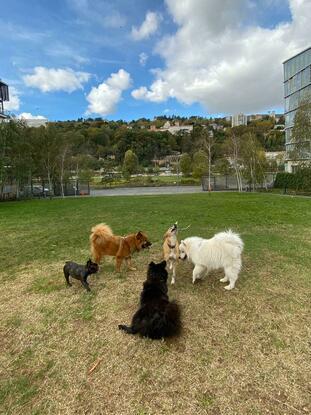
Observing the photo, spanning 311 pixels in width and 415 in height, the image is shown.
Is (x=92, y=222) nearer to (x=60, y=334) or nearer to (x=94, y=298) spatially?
(x=94, y=298)

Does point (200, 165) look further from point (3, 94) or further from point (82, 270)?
point (82, 270)

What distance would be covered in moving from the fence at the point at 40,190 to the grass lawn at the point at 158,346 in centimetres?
2300

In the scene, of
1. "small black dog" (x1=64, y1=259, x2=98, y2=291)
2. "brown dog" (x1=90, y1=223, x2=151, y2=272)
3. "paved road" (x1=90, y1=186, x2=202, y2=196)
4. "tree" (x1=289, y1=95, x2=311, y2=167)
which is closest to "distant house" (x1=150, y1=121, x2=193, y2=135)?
"paved road" (x1=90, y1=186, x2=202, y2=196)

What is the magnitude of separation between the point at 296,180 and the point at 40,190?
87.9ft

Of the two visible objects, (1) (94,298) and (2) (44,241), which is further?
(2) (44,241)

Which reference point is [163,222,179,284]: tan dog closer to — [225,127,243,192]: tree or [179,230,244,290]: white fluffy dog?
[179,230,244,290]: white fluffy dog

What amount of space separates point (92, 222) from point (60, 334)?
7.51 meters

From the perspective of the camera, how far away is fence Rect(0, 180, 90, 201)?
25.5 m

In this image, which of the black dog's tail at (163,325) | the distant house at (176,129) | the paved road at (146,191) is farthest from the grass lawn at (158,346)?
the distant house at (176,129)

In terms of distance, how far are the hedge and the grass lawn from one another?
2169 centimetres

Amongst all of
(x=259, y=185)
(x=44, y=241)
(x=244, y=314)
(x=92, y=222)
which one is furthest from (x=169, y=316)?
(x=259, y=185)

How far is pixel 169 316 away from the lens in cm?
300

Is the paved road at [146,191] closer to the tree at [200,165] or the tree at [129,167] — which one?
the tree at [200,165]

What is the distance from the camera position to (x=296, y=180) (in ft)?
87.8
